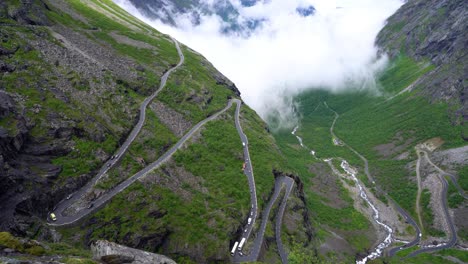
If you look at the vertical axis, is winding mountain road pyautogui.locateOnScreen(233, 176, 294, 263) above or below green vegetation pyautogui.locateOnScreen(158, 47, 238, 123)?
below

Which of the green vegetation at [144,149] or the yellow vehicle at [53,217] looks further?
the green vegetation at [144,149]

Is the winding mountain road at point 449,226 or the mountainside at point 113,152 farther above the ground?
the winding mountain road at point 449,226

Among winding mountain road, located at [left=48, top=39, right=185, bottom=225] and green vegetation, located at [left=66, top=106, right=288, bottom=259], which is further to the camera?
green vegetation, located at [left=66, top=106, right=288, bottom=259]

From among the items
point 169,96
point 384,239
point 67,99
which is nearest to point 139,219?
point 67,99

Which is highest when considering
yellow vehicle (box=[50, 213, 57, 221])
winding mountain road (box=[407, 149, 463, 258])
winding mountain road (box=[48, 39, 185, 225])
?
winding mountain road (box=[407, 149, 463, 258])

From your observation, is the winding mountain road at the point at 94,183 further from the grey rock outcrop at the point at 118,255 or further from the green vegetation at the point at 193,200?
Result: the grey rock outcrop at the point at 118,255

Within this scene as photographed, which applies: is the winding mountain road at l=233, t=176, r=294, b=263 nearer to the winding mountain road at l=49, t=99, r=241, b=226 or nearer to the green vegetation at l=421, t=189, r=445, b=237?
the winding mountain road at l=49, t=99, r=241, b=226

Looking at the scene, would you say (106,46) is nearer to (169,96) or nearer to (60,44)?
(60,44)

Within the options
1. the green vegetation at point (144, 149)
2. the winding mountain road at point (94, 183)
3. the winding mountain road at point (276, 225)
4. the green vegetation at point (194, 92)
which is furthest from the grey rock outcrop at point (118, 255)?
the green vegetation at point (194, 92)

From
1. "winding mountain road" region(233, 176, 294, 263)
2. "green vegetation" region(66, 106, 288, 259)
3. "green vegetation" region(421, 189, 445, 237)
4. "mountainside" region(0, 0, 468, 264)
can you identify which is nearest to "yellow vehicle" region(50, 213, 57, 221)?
"mountainside" region(0, 0, 468, 264)
